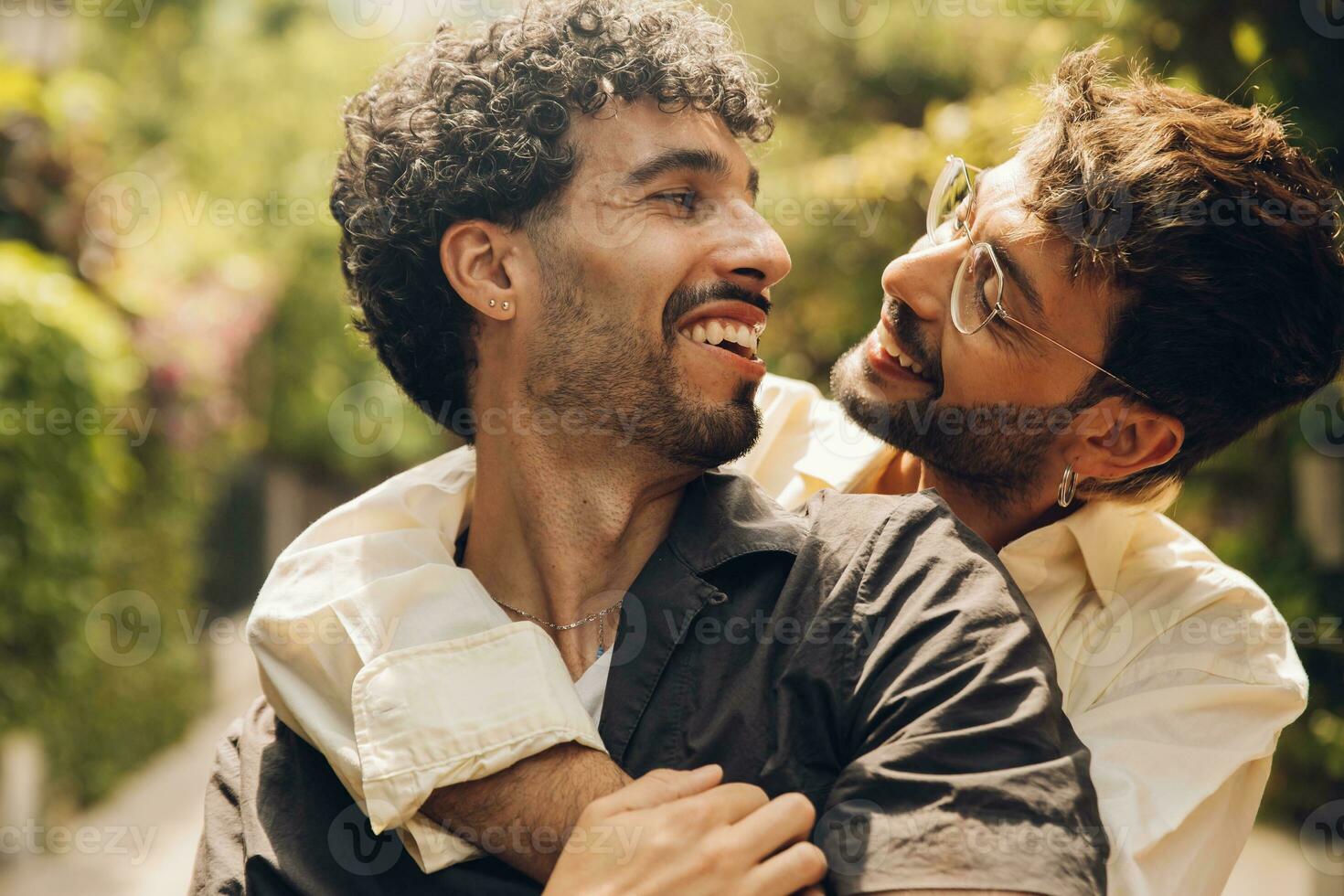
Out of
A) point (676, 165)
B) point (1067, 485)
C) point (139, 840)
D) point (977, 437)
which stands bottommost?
point (139, 840)

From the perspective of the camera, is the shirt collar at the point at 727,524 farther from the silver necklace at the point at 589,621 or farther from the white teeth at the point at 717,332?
the white teeth at the point at 717,332

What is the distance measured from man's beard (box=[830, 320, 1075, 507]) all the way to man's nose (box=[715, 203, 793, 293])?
1.41ft

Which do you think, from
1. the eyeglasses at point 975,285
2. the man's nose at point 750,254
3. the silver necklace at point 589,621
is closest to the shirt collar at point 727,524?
the silver necklace at point 589,621

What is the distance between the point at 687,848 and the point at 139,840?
6.06m

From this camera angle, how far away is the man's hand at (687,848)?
1.79 metres

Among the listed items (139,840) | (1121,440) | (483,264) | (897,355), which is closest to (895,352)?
(897,355)

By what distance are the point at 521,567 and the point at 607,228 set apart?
2.38ft

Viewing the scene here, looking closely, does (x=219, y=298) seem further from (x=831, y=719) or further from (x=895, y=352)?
(x=831, y=719)

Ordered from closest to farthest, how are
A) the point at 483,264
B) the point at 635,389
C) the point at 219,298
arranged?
the point at 635,389 → the point at 483,264 → the point at 219,298

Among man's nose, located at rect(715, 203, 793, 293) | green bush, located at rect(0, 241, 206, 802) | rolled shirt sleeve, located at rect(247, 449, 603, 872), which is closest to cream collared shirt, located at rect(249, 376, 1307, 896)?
rolled shirt sleeve, located at rect(247, 449, 603, 872)

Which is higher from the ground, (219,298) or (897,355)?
(897,355)

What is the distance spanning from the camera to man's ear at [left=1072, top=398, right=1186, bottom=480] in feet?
8.71

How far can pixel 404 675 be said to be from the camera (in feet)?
6.53

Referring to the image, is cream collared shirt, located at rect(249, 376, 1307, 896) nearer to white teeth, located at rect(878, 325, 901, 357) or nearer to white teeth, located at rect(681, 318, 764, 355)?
white teeth, located at rect(878, 325, 901, 357)
